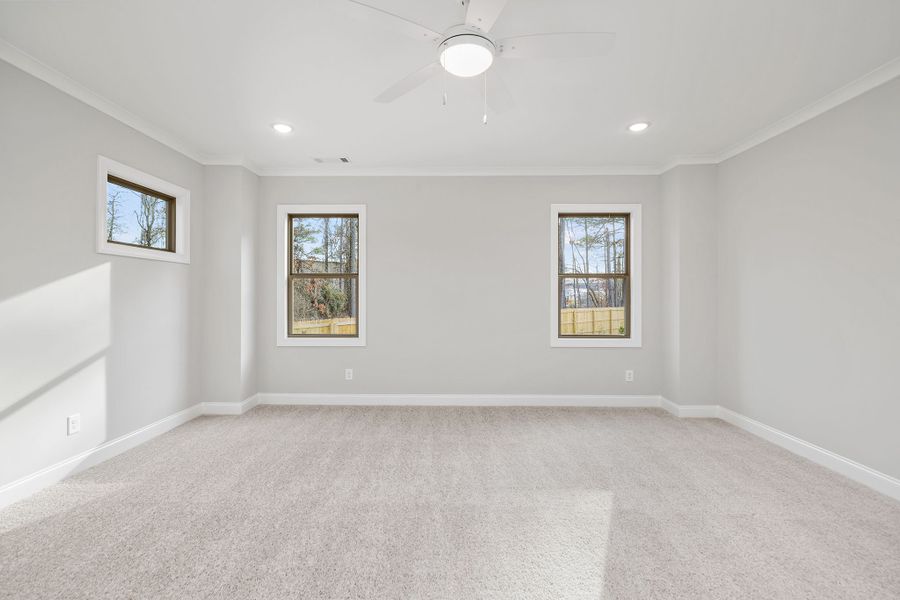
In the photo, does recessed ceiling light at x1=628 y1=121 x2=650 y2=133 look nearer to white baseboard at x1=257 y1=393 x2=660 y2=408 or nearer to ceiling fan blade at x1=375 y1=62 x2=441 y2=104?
ceiling fan blade at x1=375 y1=62 x2=441 y2=104

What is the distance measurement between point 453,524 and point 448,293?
2.65 meters

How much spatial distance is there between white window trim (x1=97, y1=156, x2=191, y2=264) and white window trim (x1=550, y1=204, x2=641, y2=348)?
376cm

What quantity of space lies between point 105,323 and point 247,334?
134 centimetres

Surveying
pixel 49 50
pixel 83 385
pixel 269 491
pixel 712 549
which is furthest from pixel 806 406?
pixel 49 50

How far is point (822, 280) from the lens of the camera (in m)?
2.90

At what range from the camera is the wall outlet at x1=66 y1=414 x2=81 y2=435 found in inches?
104

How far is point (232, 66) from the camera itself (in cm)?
246

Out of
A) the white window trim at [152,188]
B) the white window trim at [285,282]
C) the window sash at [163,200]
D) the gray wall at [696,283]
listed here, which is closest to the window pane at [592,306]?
the gray wall at [696,283]

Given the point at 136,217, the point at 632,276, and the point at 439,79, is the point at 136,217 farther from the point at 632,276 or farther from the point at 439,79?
the point at 632,276

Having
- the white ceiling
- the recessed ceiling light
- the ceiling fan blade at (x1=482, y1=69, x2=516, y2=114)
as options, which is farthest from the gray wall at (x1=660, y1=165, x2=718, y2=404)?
the ceiling fan blade at (x1=482, y1=69, x2=516, y2=114)

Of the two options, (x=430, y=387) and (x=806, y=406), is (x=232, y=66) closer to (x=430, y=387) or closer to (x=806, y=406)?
(x=430, y=387)

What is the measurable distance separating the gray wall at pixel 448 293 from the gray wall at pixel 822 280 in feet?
4.23

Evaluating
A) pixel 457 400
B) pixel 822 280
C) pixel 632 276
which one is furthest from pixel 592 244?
pixel 457 400

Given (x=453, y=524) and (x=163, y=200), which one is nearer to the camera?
(x=453, y=524)
